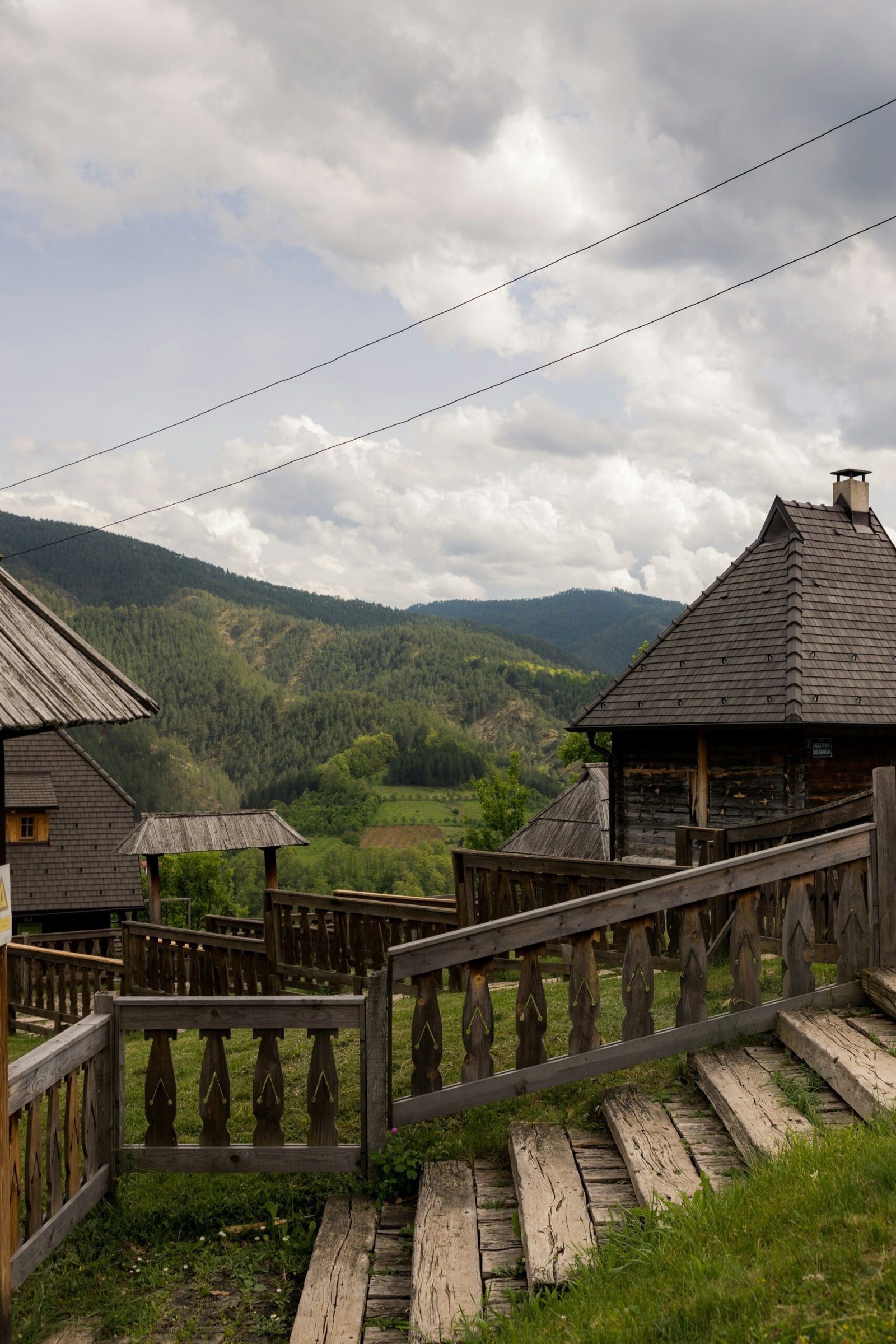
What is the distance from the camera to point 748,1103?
193 inches

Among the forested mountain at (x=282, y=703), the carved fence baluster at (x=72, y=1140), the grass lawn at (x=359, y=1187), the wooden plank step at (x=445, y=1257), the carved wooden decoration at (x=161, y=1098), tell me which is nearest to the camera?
the grass lawn at (x=359, y=1187)

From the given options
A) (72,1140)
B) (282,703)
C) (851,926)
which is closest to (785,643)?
(851,926)

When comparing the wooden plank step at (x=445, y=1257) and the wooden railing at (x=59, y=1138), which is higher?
the wooden railing at (x=59, y=1138)

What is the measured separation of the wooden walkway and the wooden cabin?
864cm

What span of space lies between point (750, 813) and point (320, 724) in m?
137

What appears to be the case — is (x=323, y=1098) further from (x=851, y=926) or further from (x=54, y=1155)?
(x=851, y=926)

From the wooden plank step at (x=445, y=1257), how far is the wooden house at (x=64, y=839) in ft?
96.6

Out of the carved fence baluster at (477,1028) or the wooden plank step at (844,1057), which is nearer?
the wooden plank step at (844,1057)

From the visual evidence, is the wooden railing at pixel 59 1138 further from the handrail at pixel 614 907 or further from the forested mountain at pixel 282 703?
the forested mountain at pixel 282 703

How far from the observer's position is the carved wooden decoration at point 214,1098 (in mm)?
5336

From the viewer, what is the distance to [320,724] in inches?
5876

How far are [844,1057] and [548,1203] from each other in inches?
68.8

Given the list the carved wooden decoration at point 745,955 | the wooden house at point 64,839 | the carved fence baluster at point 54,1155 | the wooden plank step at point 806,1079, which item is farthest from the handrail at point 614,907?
the wooden house at point 64,839


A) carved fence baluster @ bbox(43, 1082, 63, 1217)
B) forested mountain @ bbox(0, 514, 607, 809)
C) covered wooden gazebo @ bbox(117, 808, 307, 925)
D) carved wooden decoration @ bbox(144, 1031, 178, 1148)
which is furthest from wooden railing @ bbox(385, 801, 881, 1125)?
forested mountain @ bbox(0, 514, 607, 809)
